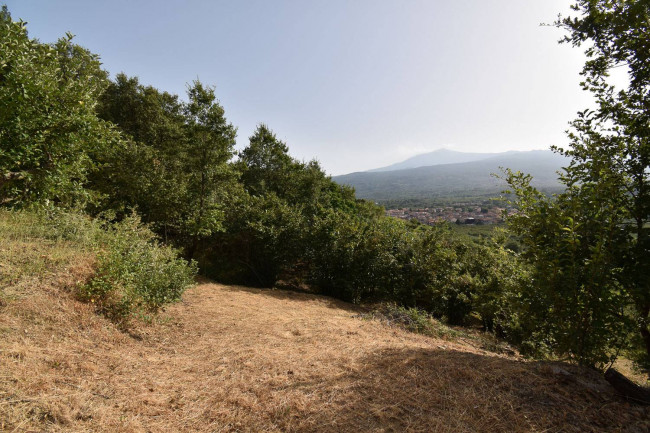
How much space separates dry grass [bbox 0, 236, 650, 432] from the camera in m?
2.61

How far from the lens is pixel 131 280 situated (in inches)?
198

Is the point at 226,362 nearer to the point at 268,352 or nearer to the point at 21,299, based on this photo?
the point at 268,352

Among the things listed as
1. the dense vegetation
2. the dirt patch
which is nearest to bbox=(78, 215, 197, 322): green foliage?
the dense vegetation

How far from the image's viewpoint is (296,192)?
21078 millimetres

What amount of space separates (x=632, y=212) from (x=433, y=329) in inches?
177

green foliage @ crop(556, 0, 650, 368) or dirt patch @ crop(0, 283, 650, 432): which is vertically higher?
green foliage @ crop(556, 0, 650, 368)

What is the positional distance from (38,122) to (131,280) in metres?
3.22

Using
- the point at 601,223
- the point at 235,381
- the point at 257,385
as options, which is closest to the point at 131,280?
the point at 235,381

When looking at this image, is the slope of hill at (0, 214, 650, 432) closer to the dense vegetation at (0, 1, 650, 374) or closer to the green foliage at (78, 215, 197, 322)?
the green foliage at (78, 215, 197, 322)

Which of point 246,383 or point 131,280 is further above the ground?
point 131,280

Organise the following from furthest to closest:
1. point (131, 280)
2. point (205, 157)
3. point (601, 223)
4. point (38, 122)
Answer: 1. point (205, 157)
2. point (131, 280)
3. point (38, 122)
4. point (601, 223)

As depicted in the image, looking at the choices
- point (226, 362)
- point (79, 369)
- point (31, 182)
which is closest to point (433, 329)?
point (226, 362)

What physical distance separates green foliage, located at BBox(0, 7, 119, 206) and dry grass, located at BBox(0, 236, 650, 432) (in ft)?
4.47

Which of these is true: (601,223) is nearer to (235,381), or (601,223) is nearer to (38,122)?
(235,381)
